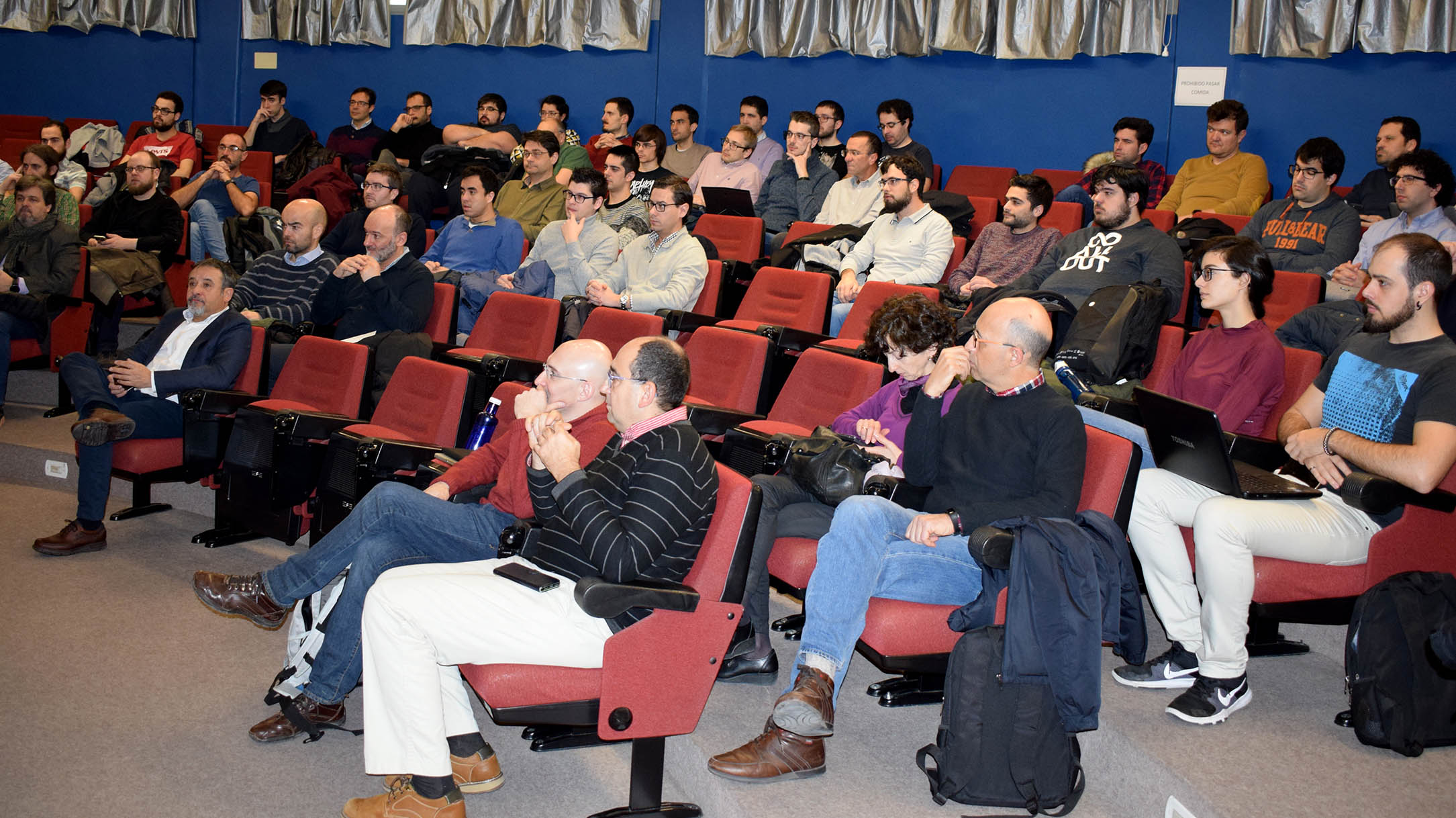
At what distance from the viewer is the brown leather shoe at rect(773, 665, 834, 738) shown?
2.21 metres

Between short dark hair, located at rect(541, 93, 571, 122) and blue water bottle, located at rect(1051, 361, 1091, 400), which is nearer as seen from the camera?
blue water bottle, located at rect(1051, 361, 1091, 400)

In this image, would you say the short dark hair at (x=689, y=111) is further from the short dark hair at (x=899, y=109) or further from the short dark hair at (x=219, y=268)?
the short dark hair at (x=219, y=268)

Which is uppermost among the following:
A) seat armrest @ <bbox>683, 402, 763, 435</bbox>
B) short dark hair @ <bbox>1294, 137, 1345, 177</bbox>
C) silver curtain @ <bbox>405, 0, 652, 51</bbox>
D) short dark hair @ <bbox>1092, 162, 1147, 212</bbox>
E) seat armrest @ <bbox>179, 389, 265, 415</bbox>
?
silver curtain @ <bbox>405, 0, 652, 51</bbox>

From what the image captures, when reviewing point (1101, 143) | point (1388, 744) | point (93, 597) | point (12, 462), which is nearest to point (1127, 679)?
point (1388, 744)

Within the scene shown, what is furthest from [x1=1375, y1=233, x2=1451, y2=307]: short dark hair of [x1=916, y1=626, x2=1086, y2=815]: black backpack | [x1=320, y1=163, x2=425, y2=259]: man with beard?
[x1=320, y1=163, x2=425, y2=259]: man with beard

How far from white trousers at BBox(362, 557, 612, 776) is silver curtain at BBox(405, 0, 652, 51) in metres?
7.03

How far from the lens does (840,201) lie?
600 centimetres

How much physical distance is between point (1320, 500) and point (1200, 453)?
1.06 feet

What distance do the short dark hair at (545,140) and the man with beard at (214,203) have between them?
1859 millimetres

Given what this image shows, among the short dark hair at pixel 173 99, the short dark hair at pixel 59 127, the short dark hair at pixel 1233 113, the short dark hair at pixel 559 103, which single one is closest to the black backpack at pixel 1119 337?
the short dark hair at pixel 1233 113

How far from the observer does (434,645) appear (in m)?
2.11

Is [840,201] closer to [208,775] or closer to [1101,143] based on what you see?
[1101,143]

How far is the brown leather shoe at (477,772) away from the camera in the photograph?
230 cm

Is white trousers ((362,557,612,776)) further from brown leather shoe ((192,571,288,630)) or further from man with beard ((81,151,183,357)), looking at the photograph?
man with beard ((81,151,183,357))
